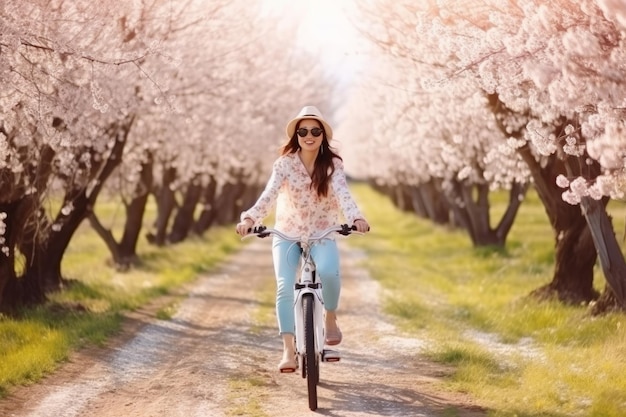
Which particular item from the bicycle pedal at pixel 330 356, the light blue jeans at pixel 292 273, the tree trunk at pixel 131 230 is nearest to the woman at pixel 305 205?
the light blue jeans at pixel 292 273

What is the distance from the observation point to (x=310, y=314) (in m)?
8.34

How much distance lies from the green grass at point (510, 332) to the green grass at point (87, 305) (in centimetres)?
416

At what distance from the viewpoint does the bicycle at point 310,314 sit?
8305 millimetres

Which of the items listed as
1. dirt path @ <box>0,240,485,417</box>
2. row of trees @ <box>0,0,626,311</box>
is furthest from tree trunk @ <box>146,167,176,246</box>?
dirt path @ <box>0,240,485,417</box>

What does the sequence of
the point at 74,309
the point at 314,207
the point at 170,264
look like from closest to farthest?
the point at 314,207 → the point at 74,309 → the point at 170,264

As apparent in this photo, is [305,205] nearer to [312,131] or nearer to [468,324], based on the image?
[312,131]

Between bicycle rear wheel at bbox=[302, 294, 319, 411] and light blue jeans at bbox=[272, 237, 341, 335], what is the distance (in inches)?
13.2

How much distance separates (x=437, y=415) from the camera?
27.0ft

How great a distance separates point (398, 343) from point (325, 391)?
332 centimetres

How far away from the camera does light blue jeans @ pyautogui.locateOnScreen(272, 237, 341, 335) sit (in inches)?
342

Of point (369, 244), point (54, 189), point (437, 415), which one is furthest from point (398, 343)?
point (369, 244)

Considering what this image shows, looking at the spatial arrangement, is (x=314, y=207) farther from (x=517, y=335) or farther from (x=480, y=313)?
(x=480, y=313)

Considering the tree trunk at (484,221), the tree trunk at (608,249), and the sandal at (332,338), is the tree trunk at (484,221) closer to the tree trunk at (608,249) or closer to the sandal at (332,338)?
the tree trunk at (608,249)

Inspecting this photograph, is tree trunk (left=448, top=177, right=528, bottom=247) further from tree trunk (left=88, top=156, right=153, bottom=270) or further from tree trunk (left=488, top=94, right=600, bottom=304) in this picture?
tree trunk (left=488, top=94, right=600, bottom=304)
